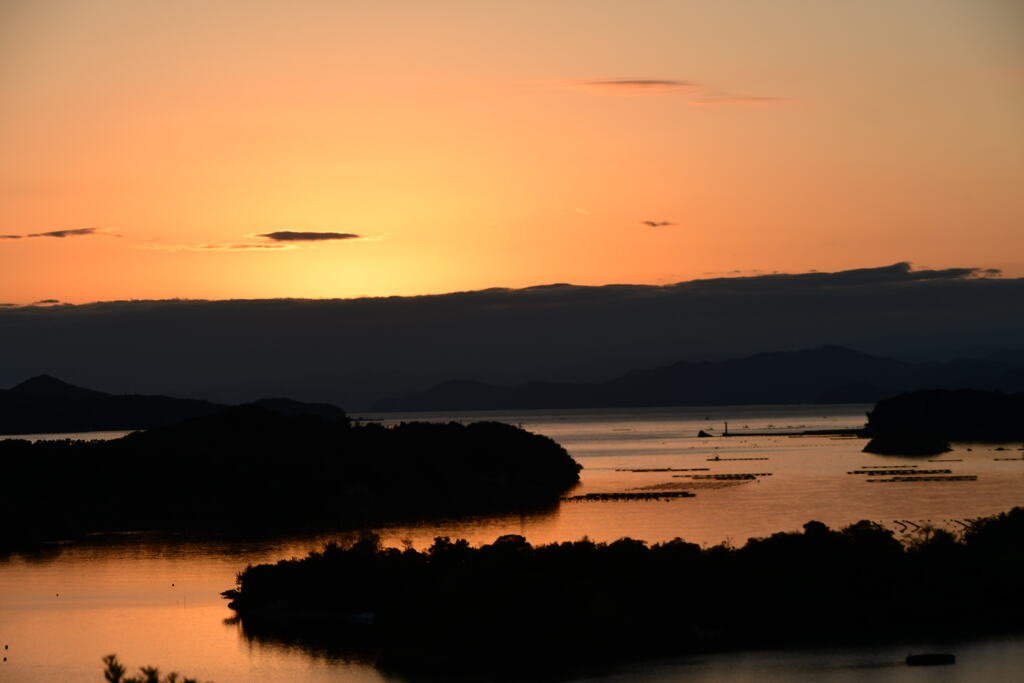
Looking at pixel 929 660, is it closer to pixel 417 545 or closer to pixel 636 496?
pixel 417 545

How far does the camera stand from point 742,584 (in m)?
69.1

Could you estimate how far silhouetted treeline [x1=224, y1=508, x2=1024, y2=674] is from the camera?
65.1 m

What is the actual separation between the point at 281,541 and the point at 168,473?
42.2 m

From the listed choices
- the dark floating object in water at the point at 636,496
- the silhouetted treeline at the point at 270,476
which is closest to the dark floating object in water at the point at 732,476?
the silhouetted treeline at the point at 270,476

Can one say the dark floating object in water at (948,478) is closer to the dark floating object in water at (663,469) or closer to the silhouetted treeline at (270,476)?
the dark floating object in water at (663,469)

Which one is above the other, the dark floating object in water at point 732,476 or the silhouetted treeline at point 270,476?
the silhouetted treeline at point 270,476

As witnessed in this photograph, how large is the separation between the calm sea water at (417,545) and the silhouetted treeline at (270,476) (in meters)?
11.2

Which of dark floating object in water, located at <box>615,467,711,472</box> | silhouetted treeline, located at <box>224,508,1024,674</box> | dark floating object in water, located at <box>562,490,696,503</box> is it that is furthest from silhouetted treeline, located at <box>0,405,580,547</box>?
silhouetted treeline, located at <box>224,508,1024,674</box>

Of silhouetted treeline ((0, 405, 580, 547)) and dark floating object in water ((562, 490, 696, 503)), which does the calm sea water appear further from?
silhouetted treeline ((0, 405, 580, 547))

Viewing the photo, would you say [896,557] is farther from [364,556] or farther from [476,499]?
[476,499]

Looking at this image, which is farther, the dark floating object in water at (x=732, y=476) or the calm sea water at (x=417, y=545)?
the dark floating object in water at (x=732, y=476)

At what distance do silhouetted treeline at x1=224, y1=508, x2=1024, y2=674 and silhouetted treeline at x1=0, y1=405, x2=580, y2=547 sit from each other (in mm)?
57540

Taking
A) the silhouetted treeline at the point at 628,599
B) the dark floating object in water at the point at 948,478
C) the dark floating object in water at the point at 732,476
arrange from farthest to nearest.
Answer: the dark floating object in water at the point at 732,476 → the dark floating object in water at the point at 948,478 → the silhouetted treeline at the point at 628,599

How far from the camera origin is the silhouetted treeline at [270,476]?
140 meters
